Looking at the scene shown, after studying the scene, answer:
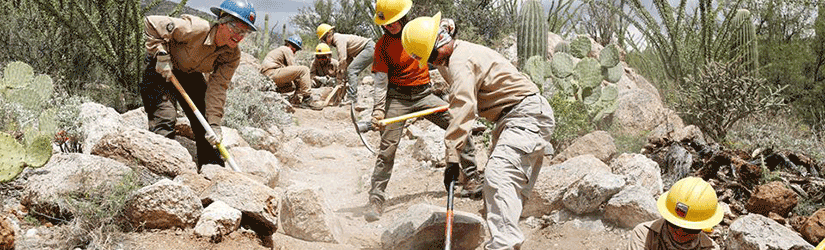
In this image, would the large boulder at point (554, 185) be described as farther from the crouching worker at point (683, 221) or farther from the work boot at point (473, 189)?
the crouching worker at point (683, 221)

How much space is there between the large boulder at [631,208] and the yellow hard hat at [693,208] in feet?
3.98

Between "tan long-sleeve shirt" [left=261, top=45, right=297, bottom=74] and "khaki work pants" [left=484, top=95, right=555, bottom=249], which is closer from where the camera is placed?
"khaki work pants" [left=484, top=95, right=555, bottom=249]

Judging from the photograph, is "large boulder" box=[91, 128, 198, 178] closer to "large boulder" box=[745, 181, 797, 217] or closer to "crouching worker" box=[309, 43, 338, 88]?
"large boulder" box=[745, 181, 797, 217]

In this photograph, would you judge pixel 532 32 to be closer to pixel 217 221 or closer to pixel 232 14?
pixel 232 14

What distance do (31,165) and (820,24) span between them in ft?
36.6

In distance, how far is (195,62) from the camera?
5164 millimetres

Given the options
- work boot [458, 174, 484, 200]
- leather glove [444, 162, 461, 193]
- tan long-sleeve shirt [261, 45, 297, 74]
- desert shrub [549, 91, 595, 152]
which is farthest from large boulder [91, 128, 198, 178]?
tan long-sleeve shirt [261, 45, 297, 74]

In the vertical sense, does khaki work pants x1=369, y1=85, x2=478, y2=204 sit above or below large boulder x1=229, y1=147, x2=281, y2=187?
above

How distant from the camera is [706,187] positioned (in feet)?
11.2

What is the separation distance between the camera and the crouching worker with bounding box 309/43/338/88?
11.5m

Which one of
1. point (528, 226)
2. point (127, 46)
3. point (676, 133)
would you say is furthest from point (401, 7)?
point (127, 46)

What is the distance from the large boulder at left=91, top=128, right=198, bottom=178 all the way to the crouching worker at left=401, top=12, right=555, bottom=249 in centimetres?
166

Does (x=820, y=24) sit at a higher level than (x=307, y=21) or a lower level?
higher

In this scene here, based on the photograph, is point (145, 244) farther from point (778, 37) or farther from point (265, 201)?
point (778, 37)
